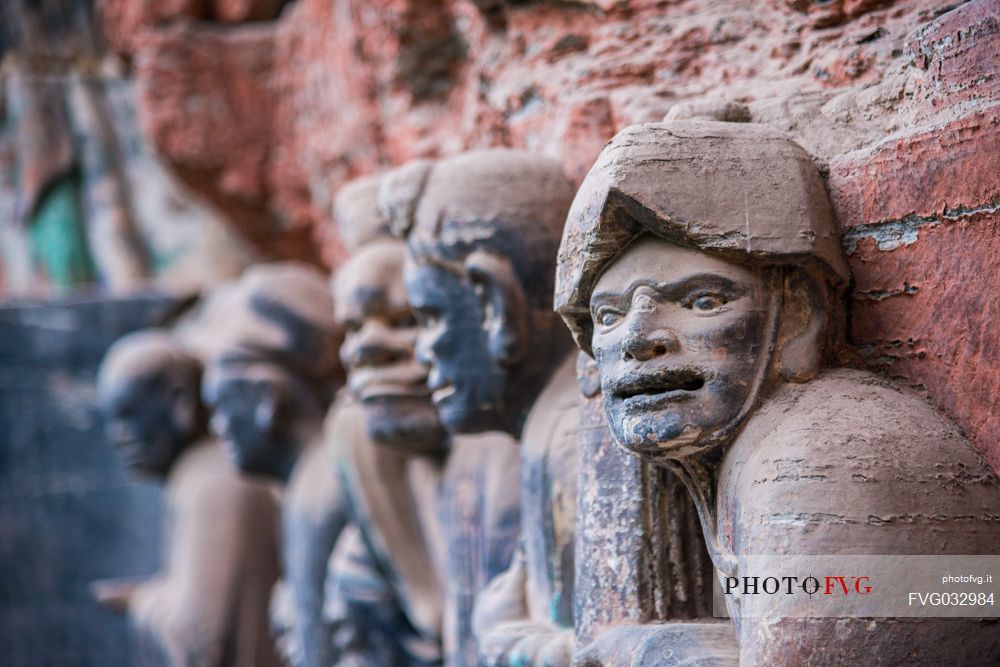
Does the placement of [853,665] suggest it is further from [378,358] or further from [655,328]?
[378,358]

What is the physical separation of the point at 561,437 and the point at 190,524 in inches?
84.6

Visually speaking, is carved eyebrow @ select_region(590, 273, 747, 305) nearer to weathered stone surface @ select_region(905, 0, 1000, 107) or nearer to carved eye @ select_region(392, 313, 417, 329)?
weathered stone surface @ select_region(905, 0, 1000, 107)

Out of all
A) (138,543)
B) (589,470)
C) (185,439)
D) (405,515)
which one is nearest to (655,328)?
(589,470)

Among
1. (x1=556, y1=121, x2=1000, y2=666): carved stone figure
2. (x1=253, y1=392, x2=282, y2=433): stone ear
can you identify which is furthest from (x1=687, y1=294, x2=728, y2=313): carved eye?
(x1=253, y1=392, x2=282, y2=433): stone ear

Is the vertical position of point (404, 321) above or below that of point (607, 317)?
below

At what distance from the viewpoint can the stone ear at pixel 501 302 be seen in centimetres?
274

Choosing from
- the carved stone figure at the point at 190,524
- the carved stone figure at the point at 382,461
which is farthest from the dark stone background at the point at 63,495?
the carved stone figure at the point at 382,461

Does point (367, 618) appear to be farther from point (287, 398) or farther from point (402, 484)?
point (287, 398)

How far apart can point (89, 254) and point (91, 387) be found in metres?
2.06

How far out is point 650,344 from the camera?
206 centimetres

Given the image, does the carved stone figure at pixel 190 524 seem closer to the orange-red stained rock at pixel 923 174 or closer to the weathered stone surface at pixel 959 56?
the orange-red stained rock at pixel 923 174

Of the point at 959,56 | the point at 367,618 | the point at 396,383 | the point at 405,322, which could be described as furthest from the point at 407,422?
the point at 959,56

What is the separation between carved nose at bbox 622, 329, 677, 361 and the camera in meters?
2.06

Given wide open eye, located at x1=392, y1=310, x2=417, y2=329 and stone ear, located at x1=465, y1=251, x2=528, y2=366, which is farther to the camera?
wide open eye, located at x1=392, y1=310, x2=417, y2=329
